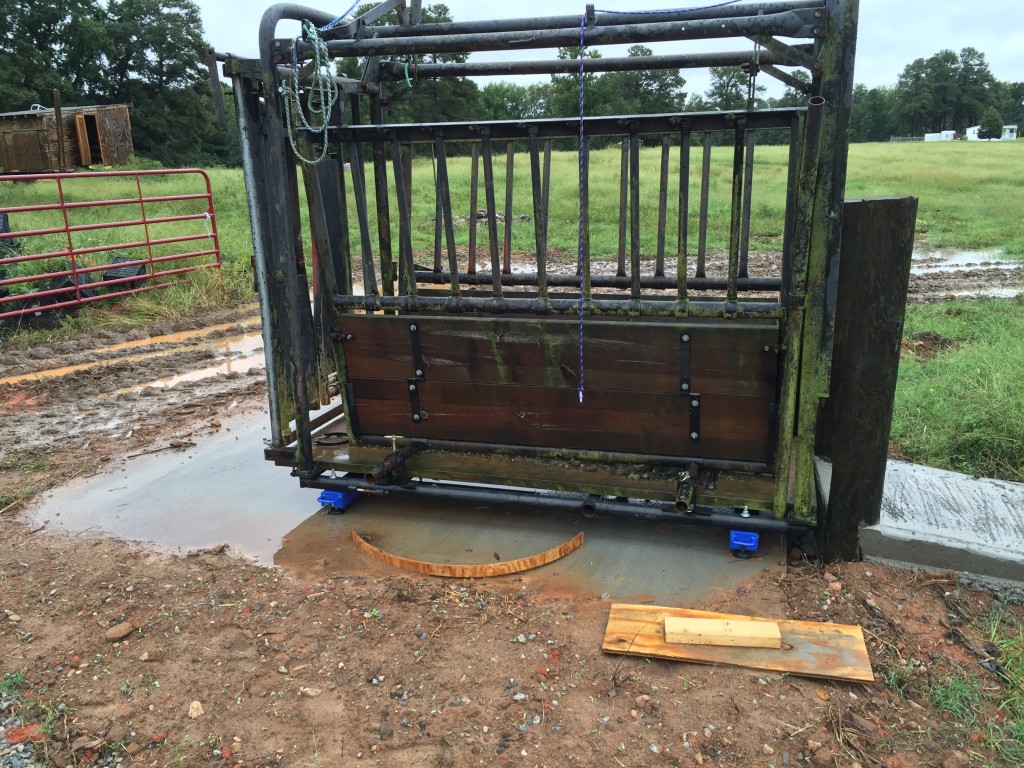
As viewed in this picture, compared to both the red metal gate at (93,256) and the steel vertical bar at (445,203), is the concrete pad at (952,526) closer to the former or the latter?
the steel vertical bar at (445,203)

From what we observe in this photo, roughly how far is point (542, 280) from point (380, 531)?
5.76ft

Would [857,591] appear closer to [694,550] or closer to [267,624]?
[694,550]

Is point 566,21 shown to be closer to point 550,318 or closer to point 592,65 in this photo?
point 592,65

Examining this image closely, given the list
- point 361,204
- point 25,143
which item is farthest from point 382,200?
point 25,143

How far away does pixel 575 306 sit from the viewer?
12.9ft

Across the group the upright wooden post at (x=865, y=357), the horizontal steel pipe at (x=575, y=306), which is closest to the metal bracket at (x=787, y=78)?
the upright wooden post at (x=865, y=357)

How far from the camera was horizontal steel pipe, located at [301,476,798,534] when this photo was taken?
3814 millimetres

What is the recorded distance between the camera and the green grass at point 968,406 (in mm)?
4746

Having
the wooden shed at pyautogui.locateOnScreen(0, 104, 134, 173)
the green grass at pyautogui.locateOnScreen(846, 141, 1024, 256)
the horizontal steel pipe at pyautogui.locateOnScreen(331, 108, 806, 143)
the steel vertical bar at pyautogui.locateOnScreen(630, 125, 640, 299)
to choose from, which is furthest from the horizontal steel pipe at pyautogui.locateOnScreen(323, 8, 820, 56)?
the wooden shed at pyautogui.locateOnScreen(0, 104, 134, 173)

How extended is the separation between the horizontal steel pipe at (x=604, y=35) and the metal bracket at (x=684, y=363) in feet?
4.56

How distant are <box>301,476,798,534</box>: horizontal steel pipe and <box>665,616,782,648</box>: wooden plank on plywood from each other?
0.69 m

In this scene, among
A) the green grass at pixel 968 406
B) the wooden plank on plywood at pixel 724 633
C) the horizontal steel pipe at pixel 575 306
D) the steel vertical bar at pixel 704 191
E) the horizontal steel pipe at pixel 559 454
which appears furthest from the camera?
the green grass at pixel 968 406

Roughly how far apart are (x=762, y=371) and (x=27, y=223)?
20.6 m

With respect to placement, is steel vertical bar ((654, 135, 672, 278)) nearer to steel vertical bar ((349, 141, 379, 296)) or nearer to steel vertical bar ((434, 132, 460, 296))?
steel vertical bar ((434, 132, 460, 296))
